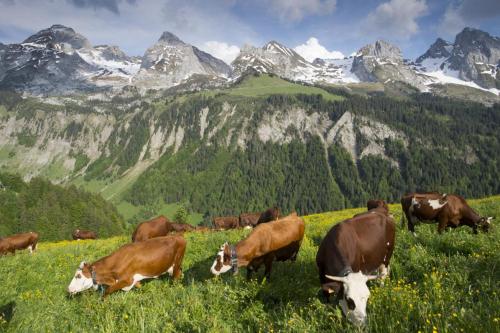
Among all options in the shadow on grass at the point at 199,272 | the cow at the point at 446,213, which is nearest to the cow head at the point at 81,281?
the shadow on grass at the point at 199,272

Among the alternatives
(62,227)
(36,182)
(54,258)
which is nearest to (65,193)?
(36,182)

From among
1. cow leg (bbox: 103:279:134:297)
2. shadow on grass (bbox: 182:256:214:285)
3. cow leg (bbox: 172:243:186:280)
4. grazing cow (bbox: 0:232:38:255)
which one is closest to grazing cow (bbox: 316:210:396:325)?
shadow on grass (bbox: 182:256:214:285)

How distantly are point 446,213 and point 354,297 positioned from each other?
11431 millimetres

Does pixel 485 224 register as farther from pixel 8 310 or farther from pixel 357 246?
pixel 8 310

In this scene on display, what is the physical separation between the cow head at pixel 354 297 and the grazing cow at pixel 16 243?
3294 centimetres

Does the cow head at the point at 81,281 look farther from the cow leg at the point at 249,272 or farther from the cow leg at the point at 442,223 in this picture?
the cow leg at the point at 442,223

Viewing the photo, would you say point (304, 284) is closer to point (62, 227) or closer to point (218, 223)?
point (218, 223)

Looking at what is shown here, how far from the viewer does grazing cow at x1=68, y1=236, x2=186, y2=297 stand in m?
12.2

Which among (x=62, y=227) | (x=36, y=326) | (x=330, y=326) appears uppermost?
(x=330, y=326)

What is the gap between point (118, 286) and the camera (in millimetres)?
12531

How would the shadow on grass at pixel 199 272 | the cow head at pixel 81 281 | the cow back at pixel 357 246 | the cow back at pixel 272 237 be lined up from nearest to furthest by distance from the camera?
the cow back at pixel 357 246
the cow head at pixel 81 281
the cow back at pixel 272 237
the shadow on grass at pixel 199 272

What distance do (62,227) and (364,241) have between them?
11332cm

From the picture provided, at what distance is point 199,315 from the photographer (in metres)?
9.19

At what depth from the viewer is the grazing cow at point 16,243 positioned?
32.2 m
